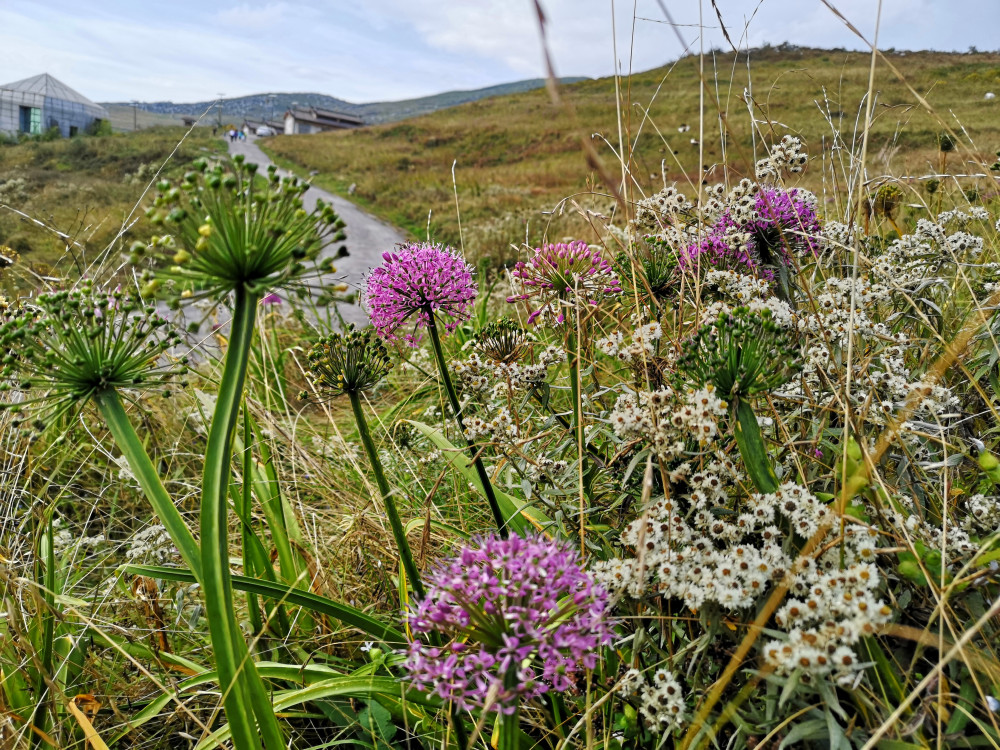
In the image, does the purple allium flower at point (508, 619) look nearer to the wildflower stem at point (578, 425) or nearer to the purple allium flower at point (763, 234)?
the wildflower stem at point (578, 425)

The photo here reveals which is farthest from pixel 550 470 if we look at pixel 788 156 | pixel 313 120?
pixel 313 120

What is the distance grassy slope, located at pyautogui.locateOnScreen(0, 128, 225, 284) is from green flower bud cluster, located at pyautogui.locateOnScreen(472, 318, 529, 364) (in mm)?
10875

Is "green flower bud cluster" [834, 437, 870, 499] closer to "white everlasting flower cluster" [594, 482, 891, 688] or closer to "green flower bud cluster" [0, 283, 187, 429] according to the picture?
"white everlasting flower cluster" [594, 482, 891, 688]

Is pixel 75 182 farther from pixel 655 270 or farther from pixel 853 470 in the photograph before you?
pixel 853 470

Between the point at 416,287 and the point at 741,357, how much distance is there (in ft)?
3.29

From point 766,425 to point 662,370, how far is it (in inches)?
11.9

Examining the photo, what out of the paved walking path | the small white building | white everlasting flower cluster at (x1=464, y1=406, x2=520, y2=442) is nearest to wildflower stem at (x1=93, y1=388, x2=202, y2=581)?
white everlasting flower cluster at (x1=464, y1=406, x2=520, y2=442)

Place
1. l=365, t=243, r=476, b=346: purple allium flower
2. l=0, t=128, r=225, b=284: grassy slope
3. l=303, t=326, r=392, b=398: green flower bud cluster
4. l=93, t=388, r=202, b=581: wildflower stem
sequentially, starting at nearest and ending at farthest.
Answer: l=93, t=388, r=202, b=581: wildflower stem → l=303, t=326, r=392, b=398: green flower bud cluster → l=365, t=243, r=476, b=346: purple allium flower → l=0, t=128, r=225, b=284: grassy slope

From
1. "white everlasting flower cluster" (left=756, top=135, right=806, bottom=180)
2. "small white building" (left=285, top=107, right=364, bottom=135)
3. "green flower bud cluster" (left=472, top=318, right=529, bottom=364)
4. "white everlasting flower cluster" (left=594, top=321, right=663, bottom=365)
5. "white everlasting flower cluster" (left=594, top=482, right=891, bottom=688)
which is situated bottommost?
"white everlasting flower cluster" (left=594, top=482, right=891, bottom=688)

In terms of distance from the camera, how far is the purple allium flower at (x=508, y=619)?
1006mm

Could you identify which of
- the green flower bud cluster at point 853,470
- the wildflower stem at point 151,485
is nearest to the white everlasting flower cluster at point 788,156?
the green flower bud cluster at point 853,470

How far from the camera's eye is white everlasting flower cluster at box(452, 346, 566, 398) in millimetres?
1896

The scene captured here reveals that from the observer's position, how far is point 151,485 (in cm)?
113

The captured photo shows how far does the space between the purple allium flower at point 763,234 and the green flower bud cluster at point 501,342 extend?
0.60 m
